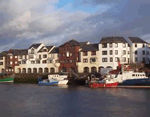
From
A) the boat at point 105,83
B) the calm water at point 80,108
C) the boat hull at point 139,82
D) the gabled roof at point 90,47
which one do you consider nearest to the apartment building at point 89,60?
the gabled roof at point 90,47

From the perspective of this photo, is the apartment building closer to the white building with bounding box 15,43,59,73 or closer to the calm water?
the white building with bounding box 15,43,59,73

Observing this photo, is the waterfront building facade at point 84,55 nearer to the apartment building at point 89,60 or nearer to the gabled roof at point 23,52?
the apartment building at point 89,60

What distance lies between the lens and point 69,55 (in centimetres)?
8631

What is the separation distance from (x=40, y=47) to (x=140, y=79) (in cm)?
5139

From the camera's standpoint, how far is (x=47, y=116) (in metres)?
29.1

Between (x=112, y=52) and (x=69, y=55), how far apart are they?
597 inches

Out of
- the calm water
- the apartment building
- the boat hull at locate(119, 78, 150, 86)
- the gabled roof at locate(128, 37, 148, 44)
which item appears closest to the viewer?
the calm water

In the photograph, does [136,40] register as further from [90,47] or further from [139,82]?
[139,82]

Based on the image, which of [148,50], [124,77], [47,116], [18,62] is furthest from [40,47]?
[47,116]

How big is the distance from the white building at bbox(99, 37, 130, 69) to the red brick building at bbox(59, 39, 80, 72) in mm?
8665

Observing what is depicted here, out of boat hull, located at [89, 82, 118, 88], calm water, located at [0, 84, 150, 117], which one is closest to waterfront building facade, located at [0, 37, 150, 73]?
boat hull, located at [89, 82, 118, 88]

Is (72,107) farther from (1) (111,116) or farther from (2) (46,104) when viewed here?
(1) (111,116)

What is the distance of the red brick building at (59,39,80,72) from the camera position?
8494 cm

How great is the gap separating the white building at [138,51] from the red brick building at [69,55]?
1760 cm
